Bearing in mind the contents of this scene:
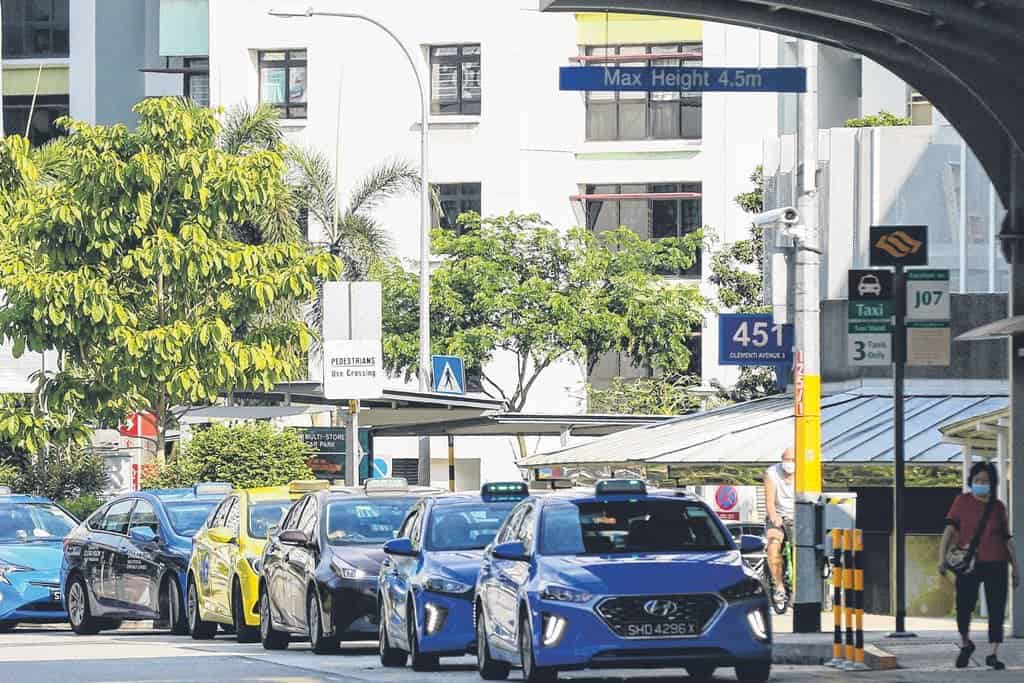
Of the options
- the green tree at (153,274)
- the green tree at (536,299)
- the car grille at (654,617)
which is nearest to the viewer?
the car grille at (654,617)

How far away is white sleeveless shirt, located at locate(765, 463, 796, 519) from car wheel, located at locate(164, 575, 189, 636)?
640 cm

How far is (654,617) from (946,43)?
5.47 metres

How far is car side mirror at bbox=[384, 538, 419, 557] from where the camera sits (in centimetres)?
1991

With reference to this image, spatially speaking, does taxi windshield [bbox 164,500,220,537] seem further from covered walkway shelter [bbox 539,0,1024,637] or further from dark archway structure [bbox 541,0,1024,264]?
dark archway structure [bbox 541,0,1024,264]

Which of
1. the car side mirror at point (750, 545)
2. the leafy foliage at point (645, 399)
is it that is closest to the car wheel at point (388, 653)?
the car side mirror at point (750, 545)

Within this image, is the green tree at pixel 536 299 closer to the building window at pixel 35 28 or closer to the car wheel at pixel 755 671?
the building window at pixel 35 28

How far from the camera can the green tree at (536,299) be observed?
54.2 m

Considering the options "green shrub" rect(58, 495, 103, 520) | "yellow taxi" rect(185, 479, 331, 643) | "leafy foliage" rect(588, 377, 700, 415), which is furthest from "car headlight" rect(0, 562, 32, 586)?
"leafy foliage" rect(588, 377, 700, 415)

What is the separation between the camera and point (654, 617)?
54.4 ft

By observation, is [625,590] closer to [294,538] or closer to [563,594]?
[563,594]

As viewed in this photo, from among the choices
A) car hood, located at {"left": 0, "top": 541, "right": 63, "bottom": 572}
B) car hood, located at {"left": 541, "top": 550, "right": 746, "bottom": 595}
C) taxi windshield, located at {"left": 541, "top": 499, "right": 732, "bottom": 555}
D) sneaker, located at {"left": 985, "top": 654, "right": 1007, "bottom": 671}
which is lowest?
car hood, located at {"left": 0, "top": 541, "right": 63, "bottom": 572}

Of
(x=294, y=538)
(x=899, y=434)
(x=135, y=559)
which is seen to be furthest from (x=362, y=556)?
(x=135, y=559)

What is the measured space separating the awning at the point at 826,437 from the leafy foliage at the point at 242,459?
4936 millimetres

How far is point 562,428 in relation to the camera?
41.8 metres
